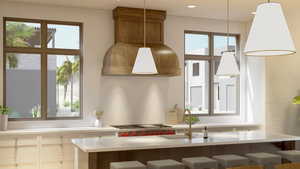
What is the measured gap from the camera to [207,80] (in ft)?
25.0

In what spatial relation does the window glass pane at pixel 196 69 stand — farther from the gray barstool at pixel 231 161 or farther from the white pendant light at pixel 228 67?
the gray barstool at pixel 231 161

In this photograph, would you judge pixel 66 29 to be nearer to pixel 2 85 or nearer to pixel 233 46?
Result: pixel 2 85

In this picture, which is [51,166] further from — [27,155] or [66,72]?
[66,72]

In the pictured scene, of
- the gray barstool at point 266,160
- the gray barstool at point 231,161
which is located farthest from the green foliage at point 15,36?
the gray barstool at point 266,160

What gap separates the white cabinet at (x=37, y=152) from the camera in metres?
5.48

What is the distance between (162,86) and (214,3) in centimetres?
183

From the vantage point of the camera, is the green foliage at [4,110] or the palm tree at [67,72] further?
the palm tree at [67,72]

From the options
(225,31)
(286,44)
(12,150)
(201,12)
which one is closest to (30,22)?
(12,150)

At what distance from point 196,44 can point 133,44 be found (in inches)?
62.7

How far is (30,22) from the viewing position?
6289 mm

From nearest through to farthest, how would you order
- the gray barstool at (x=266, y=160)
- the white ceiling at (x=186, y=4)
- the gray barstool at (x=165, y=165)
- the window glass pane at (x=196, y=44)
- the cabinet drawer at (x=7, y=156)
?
the gray barstool at (x=165, y=165), the gray barstool at (x=266, y=160), the cabinet drawer at (x=7, y=156), the white ceiling at (x=186, y=4), the window glass pane at (x=196, y=44)

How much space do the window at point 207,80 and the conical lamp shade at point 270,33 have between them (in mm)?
4552

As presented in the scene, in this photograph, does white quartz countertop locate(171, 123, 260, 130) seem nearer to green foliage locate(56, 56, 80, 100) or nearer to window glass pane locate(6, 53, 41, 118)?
green foliage locate(56, 56, 80, 100)

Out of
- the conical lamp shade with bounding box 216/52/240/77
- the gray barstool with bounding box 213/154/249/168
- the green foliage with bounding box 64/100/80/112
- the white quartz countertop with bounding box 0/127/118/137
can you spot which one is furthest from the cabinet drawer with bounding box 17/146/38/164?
the conical lamp shade with bounding box 216/52/240/77
